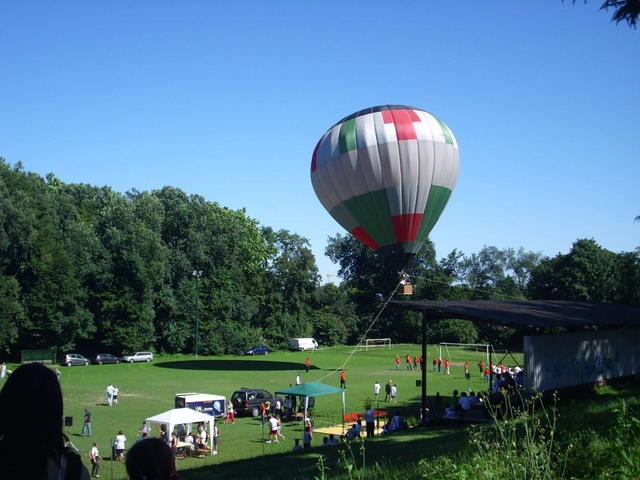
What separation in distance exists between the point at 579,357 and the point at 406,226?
39.0 ft

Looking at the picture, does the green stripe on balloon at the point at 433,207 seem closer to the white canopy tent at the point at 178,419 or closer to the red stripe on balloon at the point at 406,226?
the red stripe on balloon at the point at 406,226

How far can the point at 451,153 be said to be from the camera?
32406 millimetres

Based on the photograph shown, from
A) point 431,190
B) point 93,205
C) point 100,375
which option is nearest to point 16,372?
point 431,190

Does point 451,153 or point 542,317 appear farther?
point 451,153

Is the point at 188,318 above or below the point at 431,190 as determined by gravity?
below

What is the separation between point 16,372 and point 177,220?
6644 centimetres

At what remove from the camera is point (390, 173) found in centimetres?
3059

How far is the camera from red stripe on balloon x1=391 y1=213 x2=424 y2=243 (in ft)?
104

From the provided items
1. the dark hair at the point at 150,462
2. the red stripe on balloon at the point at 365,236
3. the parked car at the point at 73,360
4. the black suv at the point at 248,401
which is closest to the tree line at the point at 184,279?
the parked car at the point at 73,360

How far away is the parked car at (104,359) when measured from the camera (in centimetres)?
5078

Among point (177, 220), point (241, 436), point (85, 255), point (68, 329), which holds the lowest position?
point (241, 436)

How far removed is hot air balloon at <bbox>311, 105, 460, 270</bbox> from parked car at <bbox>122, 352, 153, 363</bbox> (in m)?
27.7

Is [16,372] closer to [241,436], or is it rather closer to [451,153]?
[241,436]

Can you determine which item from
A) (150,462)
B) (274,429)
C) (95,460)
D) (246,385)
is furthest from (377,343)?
(150,462)
